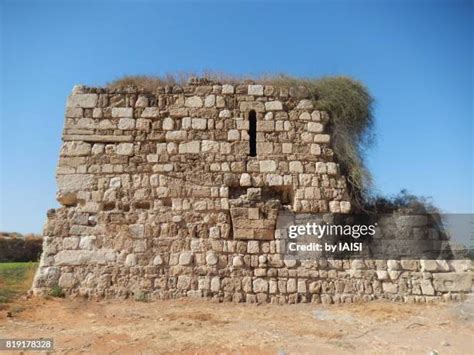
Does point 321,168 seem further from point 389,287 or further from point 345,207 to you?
point 389,287

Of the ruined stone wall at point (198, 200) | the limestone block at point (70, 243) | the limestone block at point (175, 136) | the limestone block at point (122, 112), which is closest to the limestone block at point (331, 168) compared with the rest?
the ruined stone wall at point (198, 200)

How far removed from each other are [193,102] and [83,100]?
2180 mm

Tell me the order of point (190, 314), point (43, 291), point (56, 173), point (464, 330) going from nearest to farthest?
point (464, 330) → point (190, 314) → point (43, 291) → point (56, 173)

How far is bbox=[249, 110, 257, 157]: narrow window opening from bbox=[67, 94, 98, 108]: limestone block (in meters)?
3.12

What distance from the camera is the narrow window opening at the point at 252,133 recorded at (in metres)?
7.10

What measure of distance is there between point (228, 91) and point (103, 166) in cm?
286

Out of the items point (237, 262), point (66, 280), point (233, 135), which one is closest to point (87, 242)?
point (66, 280)

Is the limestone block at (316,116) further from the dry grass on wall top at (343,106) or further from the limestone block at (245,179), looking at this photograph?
the limestone block at (245,179)

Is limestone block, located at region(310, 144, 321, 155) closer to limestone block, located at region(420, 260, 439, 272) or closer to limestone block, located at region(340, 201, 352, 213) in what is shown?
limestone block, located at region(340, 201, 352, 213)

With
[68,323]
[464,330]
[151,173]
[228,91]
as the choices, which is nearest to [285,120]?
[228,91]

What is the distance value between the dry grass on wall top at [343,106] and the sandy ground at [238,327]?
93.5 inches

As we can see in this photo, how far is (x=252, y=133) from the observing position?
721 centimetres

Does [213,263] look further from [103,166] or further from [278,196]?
[103,166]

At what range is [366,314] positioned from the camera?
575cm
